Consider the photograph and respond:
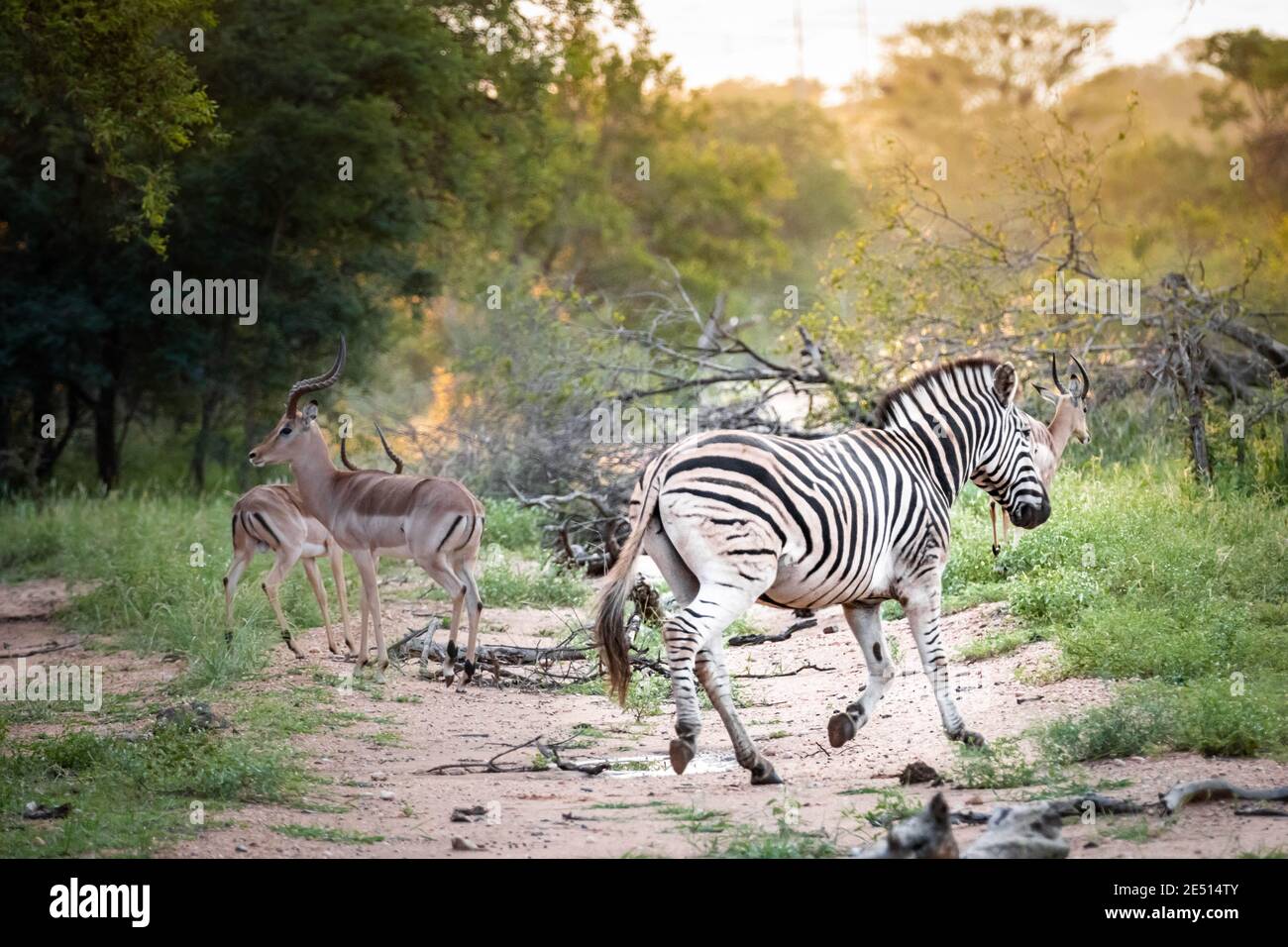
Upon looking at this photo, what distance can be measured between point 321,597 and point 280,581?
1.04 ft

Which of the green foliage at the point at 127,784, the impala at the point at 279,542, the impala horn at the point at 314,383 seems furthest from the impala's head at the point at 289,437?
the green foliage at the point at 127,784

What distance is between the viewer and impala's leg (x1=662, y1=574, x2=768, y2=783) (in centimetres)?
680

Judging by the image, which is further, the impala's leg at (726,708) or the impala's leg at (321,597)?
the impala's leg at (321,597)

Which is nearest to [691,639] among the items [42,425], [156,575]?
[156,575]

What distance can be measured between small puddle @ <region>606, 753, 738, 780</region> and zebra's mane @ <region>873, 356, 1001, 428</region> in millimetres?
1935

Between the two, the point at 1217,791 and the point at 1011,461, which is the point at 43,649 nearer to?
the point at 1011,461

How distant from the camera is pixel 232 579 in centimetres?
1073

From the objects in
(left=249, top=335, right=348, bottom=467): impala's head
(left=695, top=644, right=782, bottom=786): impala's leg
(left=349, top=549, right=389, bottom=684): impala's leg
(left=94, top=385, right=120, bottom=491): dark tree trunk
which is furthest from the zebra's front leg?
(left=94, top=385, right=120, bottom=491): dark tree trunk

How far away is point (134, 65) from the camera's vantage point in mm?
11125

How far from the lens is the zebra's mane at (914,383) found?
26.6 ft

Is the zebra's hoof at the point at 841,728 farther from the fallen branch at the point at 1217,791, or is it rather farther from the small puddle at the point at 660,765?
the fallen branch at the point at 1217,791

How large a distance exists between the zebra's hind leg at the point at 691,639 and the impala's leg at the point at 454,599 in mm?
3134

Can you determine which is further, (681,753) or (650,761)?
(650,761)
